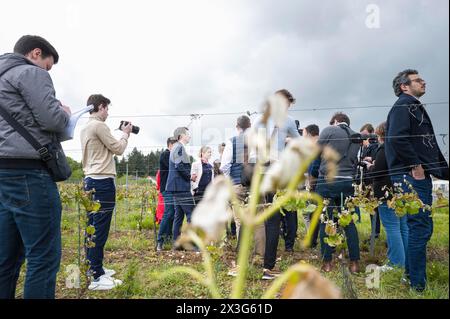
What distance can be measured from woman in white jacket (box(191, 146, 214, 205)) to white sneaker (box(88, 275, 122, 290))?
2.79 m

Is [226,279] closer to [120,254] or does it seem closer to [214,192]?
[120,254]

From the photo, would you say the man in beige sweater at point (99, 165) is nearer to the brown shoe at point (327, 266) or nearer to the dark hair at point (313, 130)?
the brown shoe at point (327, 266)

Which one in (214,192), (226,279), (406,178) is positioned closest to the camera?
(214,192)

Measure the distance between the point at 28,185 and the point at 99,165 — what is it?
1444 millimetres

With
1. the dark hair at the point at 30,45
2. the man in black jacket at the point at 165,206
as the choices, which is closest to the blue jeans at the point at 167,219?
the man in black jacket at the point at 165,206

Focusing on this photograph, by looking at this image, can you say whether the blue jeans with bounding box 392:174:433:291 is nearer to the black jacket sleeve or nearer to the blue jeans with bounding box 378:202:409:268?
the black jacket sleeve

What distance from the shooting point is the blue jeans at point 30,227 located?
1916mm

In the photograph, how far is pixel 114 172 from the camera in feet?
11.5

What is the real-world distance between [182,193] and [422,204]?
330cm

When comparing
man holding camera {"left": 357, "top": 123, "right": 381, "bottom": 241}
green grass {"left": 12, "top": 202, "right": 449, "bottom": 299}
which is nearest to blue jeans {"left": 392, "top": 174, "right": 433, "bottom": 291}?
green grass {"left": 12, "top": 202, "right": 449, "bottom": 299}

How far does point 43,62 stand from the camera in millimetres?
2262

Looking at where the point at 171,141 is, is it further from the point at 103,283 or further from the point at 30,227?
the point at 30,227
